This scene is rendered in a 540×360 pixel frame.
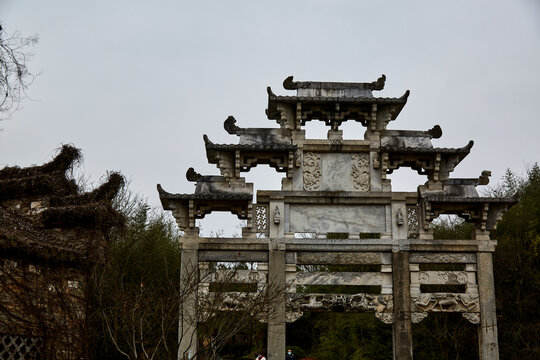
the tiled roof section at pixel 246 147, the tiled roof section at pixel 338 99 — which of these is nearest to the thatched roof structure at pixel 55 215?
the tiled roof section at pixel 246 147

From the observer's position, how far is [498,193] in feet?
84.9

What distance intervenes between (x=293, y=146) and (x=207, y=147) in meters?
2.00

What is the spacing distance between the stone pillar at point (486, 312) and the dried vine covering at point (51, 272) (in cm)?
847

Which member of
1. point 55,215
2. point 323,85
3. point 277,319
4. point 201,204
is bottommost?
point 277,319

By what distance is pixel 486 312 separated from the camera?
14445 mm

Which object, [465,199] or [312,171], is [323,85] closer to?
[312,171]

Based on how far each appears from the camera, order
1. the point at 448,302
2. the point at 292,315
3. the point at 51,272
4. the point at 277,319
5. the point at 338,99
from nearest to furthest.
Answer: the point at 51,272, the point at 277,319, the point at 292,315, the point at 448,302, the point at 338,99

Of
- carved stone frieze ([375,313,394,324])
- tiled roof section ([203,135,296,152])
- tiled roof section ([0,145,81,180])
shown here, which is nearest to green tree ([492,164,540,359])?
carved stone frieze ([375,313,394,324])

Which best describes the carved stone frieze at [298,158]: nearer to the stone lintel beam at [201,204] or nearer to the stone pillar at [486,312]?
the stone lintel beam at [201,204]

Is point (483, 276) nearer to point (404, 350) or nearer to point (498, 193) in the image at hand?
point (404, 350)

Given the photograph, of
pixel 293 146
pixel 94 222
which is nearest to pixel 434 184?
pixel 293 146

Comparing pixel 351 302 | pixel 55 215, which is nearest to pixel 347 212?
pixel 351 302

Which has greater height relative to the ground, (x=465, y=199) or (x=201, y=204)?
(x=465, y=199)

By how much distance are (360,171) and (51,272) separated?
7.37m
